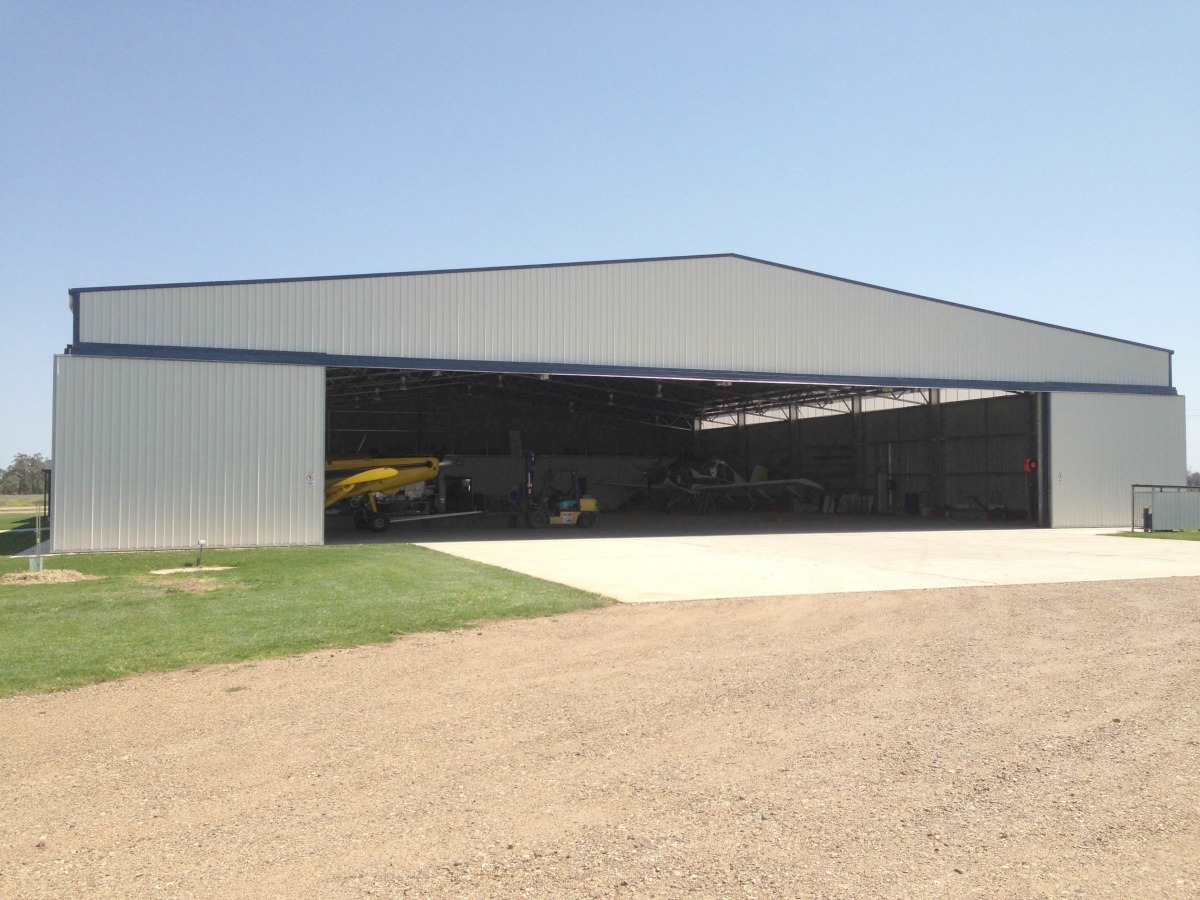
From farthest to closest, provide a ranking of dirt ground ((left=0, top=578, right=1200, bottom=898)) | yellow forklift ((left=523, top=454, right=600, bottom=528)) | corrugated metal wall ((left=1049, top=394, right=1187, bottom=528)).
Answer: yellow forklift ((left=523, top=454, right=600, bottom=528))
corrugated metal wall ((left=1049, top=394, right=1187, bottom=528))
dirt ground ((left=0, top=578, right=1200, bottom=898))

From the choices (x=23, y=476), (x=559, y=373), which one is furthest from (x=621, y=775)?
(x=23, y=476)

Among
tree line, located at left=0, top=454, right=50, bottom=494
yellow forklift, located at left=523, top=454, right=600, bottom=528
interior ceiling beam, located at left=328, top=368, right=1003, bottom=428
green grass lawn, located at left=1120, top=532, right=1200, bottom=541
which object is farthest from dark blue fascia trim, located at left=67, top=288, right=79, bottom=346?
tree line, located at left=0, top=454, right=50, bottom=494

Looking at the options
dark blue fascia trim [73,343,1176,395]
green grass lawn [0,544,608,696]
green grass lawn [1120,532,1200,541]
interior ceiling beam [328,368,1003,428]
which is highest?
interior ceiling beam [328,368,1003,428]

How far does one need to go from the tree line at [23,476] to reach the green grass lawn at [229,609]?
290 feet

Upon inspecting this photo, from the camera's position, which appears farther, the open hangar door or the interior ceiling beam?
the open hangar door

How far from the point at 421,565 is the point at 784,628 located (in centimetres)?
852

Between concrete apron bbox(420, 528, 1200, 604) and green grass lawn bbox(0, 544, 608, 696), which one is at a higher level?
green grass lawn bbox(0, 544, 608, 696)

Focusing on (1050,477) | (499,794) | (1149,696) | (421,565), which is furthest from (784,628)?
(1050,477)

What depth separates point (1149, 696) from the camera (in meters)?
7.02

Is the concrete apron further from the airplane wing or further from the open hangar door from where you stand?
the airplane wing

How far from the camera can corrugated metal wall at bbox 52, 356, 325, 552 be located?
63.6 ft

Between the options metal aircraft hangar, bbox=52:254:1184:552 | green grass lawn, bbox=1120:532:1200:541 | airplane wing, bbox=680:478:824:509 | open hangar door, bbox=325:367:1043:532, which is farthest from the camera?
airplane wing, bbox=680:478:824:509

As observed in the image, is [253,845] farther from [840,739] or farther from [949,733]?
[949,733]

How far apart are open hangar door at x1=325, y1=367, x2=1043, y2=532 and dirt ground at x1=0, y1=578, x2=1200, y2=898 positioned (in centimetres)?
1780
